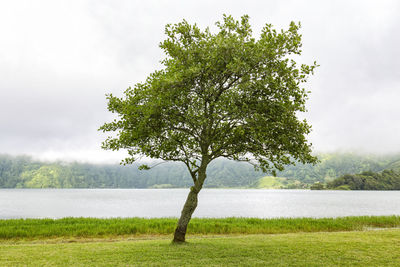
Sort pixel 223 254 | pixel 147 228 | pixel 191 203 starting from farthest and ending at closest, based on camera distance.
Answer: pixel 147 228, pixel 191 203, pixel 223 254

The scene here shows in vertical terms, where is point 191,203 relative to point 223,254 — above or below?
above

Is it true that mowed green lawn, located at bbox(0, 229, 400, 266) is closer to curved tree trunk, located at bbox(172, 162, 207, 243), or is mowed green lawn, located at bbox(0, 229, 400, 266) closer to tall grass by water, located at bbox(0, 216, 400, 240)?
curved tree trunk, located at bbox(172, 162, 207, 243)

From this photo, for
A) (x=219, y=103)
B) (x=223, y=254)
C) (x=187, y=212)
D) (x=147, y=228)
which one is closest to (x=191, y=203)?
(x=187, y=212)

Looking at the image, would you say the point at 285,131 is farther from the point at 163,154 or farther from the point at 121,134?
the point at 121,134

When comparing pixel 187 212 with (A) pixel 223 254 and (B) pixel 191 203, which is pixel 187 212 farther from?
(A) pixel 223 254

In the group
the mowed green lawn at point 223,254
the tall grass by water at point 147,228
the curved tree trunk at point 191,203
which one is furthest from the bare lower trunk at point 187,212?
the tall grass by water at point 147,228

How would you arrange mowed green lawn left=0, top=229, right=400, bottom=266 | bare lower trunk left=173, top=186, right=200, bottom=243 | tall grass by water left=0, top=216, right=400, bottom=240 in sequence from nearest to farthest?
1. mowed green lawn left=0, top=229, right=400, bottom=266
2. bare lower trunk left=173, top=186, right=200, bottom=243
3. tall grass by water left=0, top=216, right=400, bottom=240

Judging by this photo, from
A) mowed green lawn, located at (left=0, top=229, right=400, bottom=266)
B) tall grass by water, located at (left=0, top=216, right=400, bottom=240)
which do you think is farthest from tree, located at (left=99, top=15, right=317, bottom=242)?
tall grass by water, located at (left=0, top=216, right=400, bottom=240)

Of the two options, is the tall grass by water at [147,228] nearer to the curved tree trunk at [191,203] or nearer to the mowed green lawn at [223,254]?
the mowed green lawn at [223,254]

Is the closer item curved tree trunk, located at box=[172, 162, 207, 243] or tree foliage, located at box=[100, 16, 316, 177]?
tree foliage, located at box=[100, 16, 316, 177]

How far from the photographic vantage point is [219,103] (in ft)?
47.7

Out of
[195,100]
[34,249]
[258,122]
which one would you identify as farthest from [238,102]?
[34,249]

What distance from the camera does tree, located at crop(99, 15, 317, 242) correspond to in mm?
14227

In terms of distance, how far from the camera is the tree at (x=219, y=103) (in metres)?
14.2
